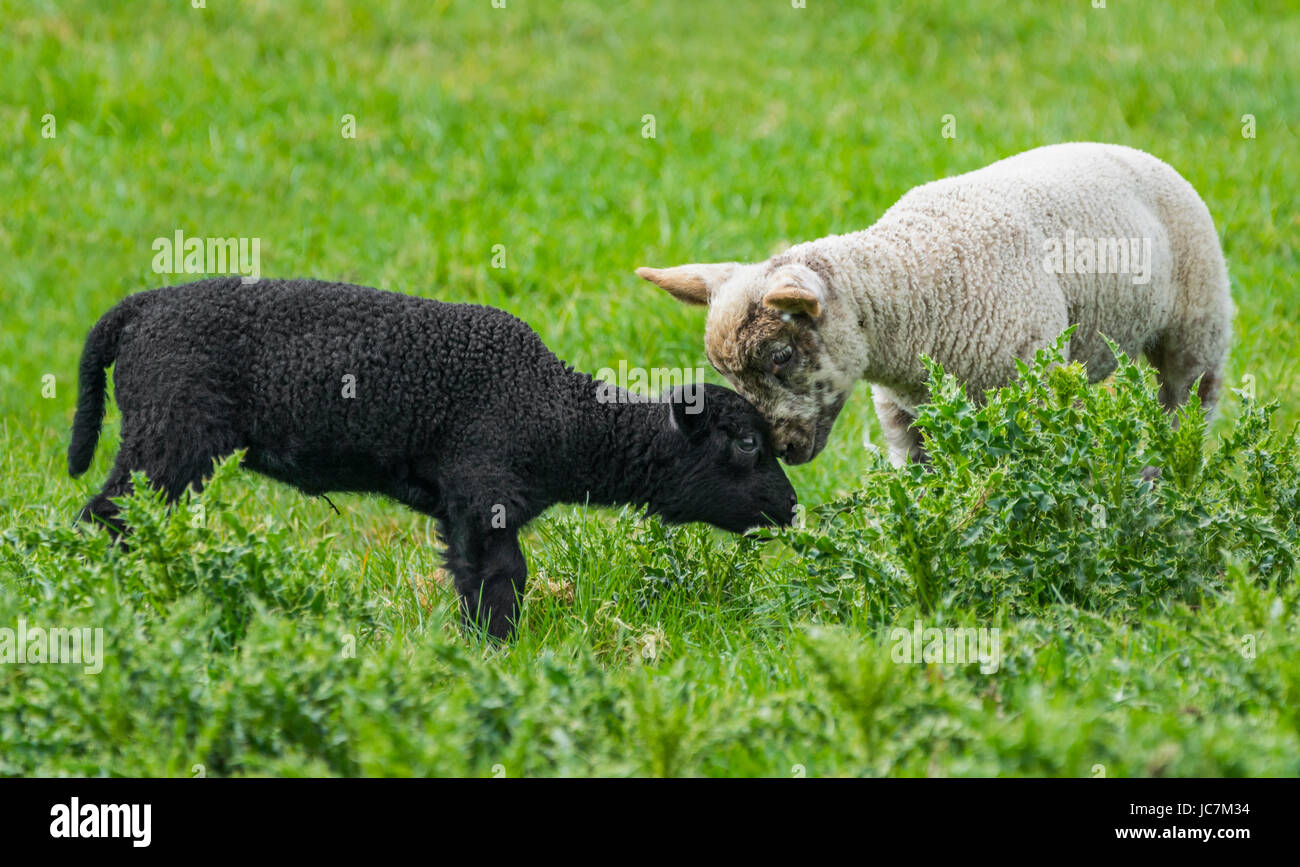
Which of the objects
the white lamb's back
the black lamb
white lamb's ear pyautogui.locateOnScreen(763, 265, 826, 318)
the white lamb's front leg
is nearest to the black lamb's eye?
white lamb's ear pyautogui.locateOnScreen(763, 265, 826, 318)

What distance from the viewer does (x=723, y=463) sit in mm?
5332

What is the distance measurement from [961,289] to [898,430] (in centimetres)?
84

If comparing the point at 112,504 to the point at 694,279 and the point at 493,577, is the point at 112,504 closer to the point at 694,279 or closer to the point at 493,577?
the point at 493,577

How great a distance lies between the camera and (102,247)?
9328 millimetres

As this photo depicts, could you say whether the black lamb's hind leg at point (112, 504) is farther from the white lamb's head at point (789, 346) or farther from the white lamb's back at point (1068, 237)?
the white lamb's back at point (1068, 237)

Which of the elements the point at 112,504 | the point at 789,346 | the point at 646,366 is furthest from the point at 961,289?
the point at 112,504

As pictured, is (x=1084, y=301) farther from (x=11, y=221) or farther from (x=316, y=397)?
(x=11, y=221)

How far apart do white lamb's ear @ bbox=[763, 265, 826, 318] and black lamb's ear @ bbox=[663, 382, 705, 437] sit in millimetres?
482

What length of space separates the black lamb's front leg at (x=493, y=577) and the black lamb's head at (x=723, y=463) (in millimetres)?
680

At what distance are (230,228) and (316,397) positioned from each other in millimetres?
4873

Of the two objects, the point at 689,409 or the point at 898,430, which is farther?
the point at 898,430

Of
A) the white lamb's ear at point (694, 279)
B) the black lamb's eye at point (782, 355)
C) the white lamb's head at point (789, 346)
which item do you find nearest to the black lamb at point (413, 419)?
the white lamb's head at point (789, 346)

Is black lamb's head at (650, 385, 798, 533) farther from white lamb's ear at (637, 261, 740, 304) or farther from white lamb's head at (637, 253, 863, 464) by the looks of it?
white lamb's ear at (637, 261, 740, 304)

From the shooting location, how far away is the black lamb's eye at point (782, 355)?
505 centimetres
